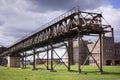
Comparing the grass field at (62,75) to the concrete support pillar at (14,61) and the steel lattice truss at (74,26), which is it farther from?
the concrete support pillar at (14,61)

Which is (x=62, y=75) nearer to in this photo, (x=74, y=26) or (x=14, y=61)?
(x=74, y=26)

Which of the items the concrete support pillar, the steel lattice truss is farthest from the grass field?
the concrete support pillar

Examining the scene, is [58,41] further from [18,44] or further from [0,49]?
[0,49]

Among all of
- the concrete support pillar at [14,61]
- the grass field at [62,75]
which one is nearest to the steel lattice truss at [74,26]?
the grass field at [62,75]

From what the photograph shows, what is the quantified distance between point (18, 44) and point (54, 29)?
4266cm

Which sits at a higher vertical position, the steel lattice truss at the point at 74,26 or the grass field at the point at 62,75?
the steel lattice truss at the point at 74,26

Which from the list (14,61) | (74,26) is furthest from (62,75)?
(14,61)

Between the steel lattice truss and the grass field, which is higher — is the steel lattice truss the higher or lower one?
the higher one

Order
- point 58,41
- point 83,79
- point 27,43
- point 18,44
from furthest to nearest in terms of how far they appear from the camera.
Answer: point 18,44
point 27,43
point 58,41
point 83,79

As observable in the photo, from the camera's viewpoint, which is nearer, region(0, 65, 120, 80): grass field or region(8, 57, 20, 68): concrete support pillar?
region(0, 65, 120, 80): grass field

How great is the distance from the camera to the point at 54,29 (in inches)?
2131

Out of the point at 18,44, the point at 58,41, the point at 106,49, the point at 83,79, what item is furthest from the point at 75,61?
the point at 83,79

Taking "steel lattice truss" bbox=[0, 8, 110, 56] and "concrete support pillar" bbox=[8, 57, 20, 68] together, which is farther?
"concrete support pillar" bbox=[8, 57, 20, 68]

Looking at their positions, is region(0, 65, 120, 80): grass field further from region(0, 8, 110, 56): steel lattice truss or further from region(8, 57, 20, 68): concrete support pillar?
region(8, 57, 20, 68): concrete support pillar
